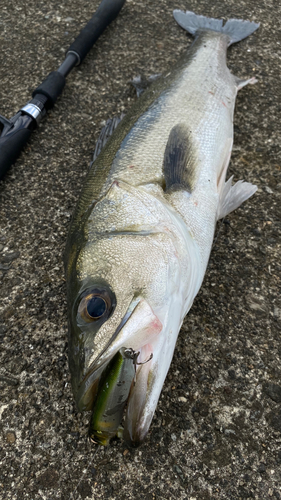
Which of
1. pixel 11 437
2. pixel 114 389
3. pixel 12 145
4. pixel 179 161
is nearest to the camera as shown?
pixel 114 389

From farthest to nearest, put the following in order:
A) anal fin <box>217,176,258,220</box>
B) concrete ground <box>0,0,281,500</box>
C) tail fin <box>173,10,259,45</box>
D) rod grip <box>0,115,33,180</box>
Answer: tail fin <box>173,10,259,45</box>, rod grip <box>0,115,33,180</box>, anal fin <box>217,176,258,220</box>, concrete ground <box>0,0,281,500</box>

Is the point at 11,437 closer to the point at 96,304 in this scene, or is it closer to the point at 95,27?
the point at 96,304

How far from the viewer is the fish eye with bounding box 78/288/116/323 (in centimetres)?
162

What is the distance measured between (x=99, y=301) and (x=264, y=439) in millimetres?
1122

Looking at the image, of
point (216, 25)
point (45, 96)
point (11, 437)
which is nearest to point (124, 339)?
point (11, 437)

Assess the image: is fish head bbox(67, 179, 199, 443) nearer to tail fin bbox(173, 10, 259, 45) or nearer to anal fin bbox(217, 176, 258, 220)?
anal fin bbox(217, 176, 258, 220)

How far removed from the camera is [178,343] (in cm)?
213

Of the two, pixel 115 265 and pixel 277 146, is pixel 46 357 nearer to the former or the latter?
pixel 115 265

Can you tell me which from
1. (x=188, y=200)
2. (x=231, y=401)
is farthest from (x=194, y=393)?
(x=188, y=200)

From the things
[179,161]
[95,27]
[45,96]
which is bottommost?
[179,161]

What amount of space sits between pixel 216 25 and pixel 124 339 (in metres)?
3.90

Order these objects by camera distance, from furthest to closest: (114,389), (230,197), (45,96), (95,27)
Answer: (95,27) < (45,96) < (230,197) < (114,389)

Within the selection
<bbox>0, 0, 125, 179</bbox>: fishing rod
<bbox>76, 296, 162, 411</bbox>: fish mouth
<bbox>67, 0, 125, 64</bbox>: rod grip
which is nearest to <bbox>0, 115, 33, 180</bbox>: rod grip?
<bbox>0, 0, 125, 179</bbox>: fishing rod

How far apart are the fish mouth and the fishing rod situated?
1882 millimetres
